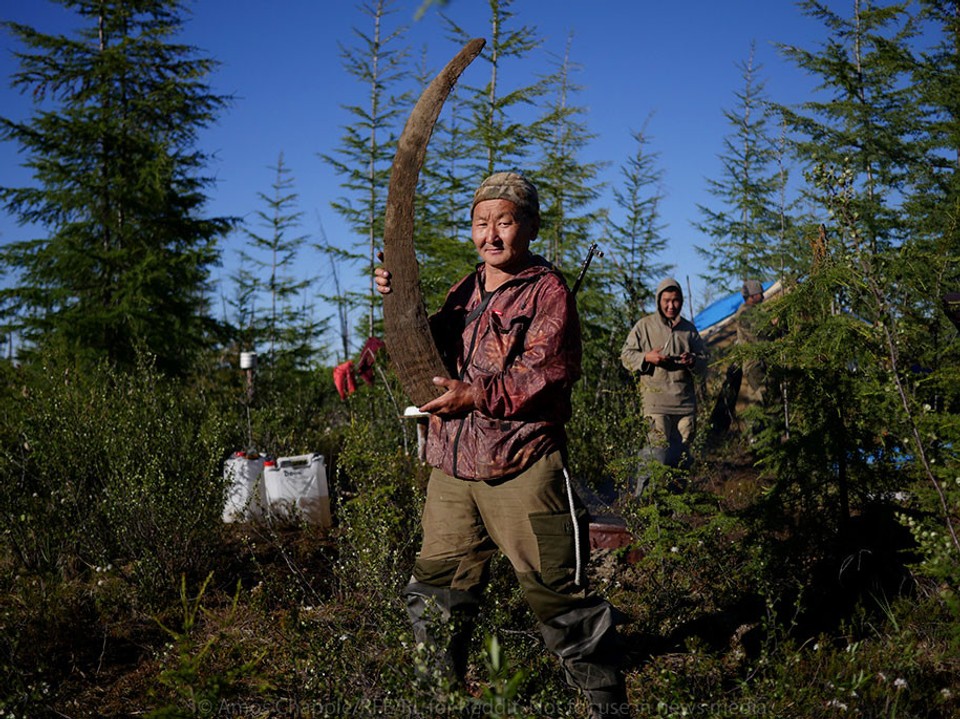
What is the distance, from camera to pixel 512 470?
2740 mm

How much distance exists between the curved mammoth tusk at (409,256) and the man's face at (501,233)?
29cm

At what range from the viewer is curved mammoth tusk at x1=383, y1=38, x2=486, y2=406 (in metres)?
2.90

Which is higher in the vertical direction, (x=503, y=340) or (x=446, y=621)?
(x=503, y=340)

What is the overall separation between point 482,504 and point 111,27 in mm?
11683

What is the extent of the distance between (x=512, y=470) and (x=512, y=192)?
110cm

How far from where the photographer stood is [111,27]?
1124 centimetres

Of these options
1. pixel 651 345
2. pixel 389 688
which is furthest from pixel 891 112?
pixel 389 688

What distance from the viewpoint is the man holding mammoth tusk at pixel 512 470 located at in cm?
267

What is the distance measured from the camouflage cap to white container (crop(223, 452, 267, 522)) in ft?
11.7

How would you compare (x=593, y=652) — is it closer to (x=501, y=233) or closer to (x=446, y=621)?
(x=446, y=621)

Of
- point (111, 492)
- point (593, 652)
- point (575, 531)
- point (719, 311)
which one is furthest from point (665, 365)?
point (719, 311)

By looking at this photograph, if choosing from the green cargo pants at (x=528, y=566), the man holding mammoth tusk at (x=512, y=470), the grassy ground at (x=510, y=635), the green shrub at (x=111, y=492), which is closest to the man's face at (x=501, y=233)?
the man holding mammoth tusk at (x=512, y=470)

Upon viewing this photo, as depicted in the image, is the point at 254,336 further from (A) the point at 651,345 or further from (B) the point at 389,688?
(B) the point at 389,688

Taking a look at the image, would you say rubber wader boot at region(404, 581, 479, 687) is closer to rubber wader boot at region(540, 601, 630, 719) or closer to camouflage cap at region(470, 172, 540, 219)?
rubber wader boot at region(540, 601, 630, 719)
